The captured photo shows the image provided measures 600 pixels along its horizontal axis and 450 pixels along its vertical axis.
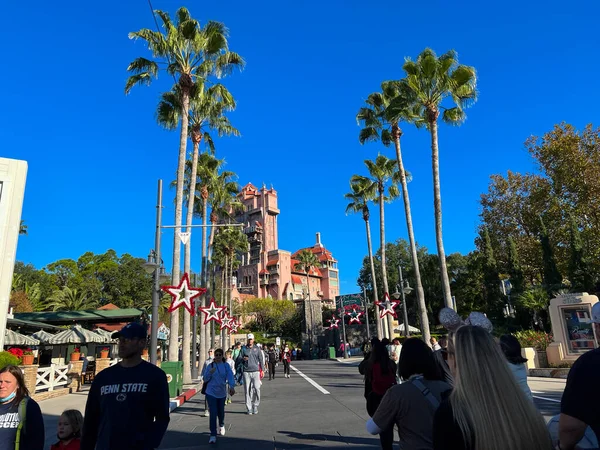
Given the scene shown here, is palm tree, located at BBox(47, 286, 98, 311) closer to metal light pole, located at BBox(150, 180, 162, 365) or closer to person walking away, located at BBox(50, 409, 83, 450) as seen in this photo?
metal light pole, located at BBox(150, 180, 162, 365)

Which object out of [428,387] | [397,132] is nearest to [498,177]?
[397,132]

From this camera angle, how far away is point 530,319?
29000 millimetres

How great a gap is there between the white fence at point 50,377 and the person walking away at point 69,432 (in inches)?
577

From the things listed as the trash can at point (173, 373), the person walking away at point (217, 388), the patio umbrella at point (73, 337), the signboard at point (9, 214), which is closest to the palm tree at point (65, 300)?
the patio umbrella at point (73, 337)

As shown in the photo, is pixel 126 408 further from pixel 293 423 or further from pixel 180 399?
pixel 180 399

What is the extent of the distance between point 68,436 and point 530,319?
31307 millimetres

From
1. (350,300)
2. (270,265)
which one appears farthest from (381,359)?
(270,265)

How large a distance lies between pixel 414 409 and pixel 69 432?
2.77 meters

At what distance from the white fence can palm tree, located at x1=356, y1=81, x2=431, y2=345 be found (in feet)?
52.9

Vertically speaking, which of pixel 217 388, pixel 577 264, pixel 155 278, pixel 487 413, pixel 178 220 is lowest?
pixel 217 388

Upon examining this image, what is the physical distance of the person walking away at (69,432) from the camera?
348 centimetres

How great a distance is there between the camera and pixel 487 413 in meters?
1.86

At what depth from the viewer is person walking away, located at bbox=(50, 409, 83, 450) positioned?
3.48 m

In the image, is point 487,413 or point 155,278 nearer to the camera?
point 487,413
